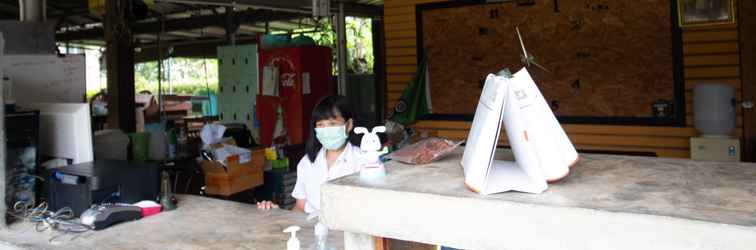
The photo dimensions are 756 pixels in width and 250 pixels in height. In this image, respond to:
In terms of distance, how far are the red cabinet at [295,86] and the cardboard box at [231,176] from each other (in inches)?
93.4

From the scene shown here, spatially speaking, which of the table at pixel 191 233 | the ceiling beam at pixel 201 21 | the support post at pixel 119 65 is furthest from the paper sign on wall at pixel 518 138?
the ceiling beam at pixel 201 21

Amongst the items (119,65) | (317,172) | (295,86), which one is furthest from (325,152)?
(295,86)

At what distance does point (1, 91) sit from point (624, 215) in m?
2.66

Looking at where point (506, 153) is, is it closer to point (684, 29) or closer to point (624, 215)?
point (624, 215)

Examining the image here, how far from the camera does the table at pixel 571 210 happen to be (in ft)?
3.40

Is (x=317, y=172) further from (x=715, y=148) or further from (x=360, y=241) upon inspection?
(x=715, y=148)

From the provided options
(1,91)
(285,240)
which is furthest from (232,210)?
(1,91)

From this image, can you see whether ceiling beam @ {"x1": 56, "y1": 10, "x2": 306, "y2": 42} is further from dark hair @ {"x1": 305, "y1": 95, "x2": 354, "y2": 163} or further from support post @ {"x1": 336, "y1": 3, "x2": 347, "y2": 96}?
dark hair @ {"x1": 305, "y1": 95, "x2": 354, "y2": 163}

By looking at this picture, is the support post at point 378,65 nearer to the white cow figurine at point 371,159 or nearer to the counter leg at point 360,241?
the white cow figurine at point 371,159

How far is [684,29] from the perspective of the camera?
523 cm

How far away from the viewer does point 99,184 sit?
272 centimetres

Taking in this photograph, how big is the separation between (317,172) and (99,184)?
1.07 meters

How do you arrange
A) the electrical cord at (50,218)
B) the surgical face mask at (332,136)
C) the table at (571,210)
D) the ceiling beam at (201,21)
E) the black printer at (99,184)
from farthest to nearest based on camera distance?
the ceiling beam at (201,21)
the surgical face mask at (332,136)
the black printer at (99,184)
the electrical cord at (50,218)
the table at (571,210)

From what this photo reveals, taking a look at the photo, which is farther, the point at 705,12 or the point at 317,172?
the point at 705,12
